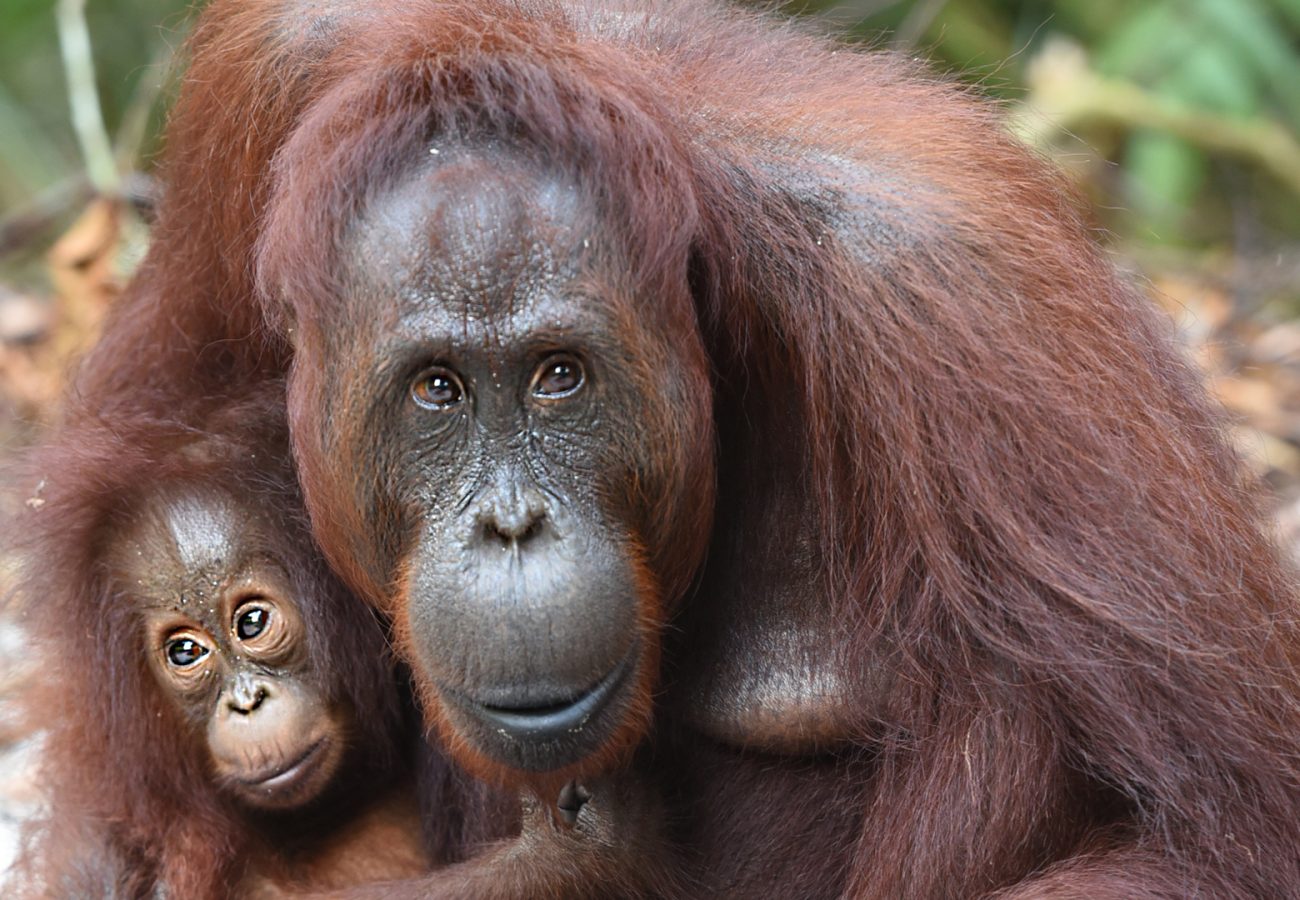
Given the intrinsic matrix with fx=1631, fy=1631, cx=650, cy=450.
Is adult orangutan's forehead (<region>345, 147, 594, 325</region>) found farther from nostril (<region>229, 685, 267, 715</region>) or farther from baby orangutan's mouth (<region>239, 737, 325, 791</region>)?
baby orangutan's mouth (<region>239, 737, 325, 791</region>)

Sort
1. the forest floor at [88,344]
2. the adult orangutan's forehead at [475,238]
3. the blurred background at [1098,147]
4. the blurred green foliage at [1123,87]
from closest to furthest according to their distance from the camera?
1. the adult orangutan's forehead at [475,238]
2. the forest floor at [88,344]
3. the blurred background at [1098,147]
4. the blurred green foliage at [1123,87]

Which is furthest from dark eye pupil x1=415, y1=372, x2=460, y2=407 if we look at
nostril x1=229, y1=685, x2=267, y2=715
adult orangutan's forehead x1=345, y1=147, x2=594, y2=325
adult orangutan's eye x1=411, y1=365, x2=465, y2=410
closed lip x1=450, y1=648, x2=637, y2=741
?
nostril x1=229, y1=685, x2=267, y2=715

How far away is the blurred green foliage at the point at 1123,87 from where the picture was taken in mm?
6871

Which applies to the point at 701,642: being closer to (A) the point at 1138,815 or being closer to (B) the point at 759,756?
(B) the point at 759,756

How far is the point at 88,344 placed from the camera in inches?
159

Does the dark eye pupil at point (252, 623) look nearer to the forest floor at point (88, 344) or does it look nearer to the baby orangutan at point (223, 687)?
the baby orangutan at point (223, 687)

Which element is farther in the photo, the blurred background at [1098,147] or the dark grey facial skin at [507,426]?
the blurred background at [1098,147]

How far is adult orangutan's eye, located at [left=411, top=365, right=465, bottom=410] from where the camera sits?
245 centimetres

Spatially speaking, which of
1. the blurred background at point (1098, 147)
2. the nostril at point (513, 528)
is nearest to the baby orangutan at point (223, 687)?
the nostril at point (513, 528)

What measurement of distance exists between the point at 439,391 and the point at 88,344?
6.33 feet

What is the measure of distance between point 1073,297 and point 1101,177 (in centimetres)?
465

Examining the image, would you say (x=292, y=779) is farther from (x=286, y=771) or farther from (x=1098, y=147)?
(x=1098, y=147)

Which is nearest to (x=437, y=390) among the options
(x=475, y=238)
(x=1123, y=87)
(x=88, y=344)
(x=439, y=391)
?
(x=439, y=391)

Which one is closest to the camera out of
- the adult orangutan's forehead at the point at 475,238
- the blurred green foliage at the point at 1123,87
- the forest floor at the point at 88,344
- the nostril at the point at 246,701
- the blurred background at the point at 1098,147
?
the adult orangutan's forehead at the point at 475,238
